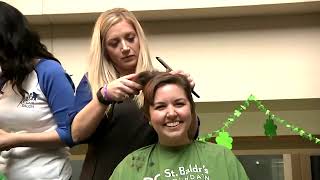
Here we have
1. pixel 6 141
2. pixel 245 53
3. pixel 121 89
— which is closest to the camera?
pixel 121 89

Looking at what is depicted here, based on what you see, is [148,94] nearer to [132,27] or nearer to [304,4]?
[132,27]

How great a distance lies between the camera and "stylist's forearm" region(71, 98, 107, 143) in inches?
52.9

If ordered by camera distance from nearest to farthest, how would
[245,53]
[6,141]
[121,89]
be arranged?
1. [121,89]
2. [6,141]
3. [245,53]

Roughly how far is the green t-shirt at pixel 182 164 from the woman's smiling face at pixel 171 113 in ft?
0.14

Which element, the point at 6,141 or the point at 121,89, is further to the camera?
the point at 6,141

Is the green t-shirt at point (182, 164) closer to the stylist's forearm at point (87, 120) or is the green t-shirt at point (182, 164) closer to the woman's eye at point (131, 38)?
the stylist's forearm at point (87, 120)

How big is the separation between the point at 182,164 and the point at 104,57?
400 millimetres

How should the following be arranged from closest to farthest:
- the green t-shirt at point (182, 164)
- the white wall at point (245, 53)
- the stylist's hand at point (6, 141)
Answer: the green t-shirt at point (182, 164) → the stylist's hand at point (6, 141) → the white wall at point (245, 53)

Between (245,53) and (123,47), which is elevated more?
(245,53)

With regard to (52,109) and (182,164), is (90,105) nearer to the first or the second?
(52,109)

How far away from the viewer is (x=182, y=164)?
4.33ft

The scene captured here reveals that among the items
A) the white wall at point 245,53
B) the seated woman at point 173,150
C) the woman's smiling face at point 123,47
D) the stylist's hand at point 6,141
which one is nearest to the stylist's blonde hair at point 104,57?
the woman's smiling face at point 123,47

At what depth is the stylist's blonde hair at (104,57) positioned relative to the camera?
1.47 metres

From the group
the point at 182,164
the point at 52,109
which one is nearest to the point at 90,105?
the point at 52,109
